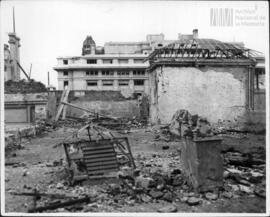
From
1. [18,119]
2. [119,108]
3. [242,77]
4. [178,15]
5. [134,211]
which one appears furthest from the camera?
[119,108]

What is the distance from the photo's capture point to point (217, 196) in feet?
19.6

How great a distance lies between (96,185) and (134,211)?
133 cm

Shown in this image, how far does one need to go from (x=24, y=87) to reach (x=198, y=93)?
35.5 feet

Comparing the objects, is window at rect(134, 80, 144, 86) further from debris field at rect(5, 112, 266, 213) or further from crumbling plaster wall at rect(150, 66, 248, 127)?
debris field at rect(5, 112, 266, 213)

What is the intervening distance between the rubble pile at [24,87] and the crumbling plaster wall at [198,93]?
7.53m

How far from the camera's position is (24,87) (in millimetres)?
17922

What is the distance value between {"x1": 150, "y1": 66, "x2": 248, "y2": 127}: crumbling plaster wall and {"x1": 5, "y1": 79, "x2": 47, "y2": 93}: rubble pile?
24.7ft

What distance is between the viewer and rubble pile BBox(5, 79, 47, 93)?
17578 millimetres

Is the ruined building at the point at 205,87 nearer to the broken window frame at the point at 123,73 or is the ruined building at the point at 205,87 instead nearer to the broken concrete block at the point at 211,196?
the broken concrete block at the point at 211,196

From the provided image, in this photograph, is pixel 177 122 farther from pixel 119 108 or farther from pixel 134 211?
pixel 119 108

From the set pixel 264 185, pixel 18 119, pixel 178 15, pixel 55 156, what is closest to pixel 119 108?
pixel 18 119

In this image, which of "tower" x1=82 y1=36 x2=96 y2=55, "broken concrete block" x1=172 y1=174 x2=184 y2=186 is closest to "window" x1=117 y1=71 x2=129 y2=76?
"tower" x1=82 y1=36 x2=96 y2=55

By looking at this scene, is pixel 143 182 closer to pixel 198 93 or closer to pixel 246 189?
pixel 246 189

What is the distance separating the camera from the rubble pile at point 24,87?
1758 cm
